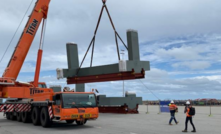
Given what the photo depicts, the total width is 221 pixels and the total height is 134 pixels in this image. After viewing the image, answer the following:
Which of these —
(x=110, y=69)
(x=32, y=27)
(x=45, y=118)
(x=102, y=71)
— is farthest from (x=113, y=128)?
(x=102, y=71)

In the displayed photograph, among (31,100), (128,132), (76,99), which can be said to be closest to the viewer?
(128,132)

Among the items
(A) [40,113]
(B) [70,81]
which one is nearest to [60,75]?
(B) [70,81]

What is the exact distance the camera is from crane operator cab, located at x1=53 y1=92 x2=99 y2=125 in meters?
13.2

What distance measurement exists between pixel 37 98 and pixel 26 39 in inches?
217

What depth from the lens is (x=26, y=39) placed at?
19516 millimetres

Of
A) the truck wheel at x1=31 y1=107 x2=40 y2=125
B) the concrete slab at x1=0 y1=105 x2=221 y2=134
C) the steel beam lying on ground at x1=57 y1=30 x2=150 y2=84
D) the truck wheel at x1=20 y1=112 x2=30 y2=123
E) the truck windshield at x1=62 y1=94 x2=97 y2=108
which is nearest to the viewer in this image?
the concrete slab at x1=0 y1=105 x2=221 y2=134

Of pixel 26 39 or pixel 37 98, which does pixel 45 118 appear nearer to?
pixel 37 98

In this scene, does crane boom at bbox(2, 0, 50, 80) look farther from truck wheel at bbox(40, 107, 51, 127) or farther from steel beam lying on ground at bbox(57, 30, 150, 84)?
steel beam lying on ground at bbox(57, 30, 150, 84)

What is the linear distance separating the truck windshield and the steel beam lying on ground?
24.8 ft

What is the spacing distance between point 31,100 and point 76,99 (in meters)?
4.60

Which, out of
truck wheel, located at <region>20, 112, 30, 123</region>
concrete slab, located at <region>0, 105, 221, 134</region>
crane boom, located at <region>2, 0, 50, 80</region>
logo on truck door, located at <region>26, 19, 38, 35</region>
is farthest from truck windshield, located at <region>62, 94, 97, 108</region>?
logo on truck door, located at <region>26, 19, 38, 35</region>

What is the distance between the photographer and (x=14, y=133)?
12461 mm

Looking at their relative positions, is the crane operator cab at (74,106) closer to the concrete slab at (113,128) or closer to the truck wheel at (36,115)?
the concrete slab at (113,128)

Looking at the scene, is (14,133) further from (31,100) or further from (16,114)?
(16,114)
